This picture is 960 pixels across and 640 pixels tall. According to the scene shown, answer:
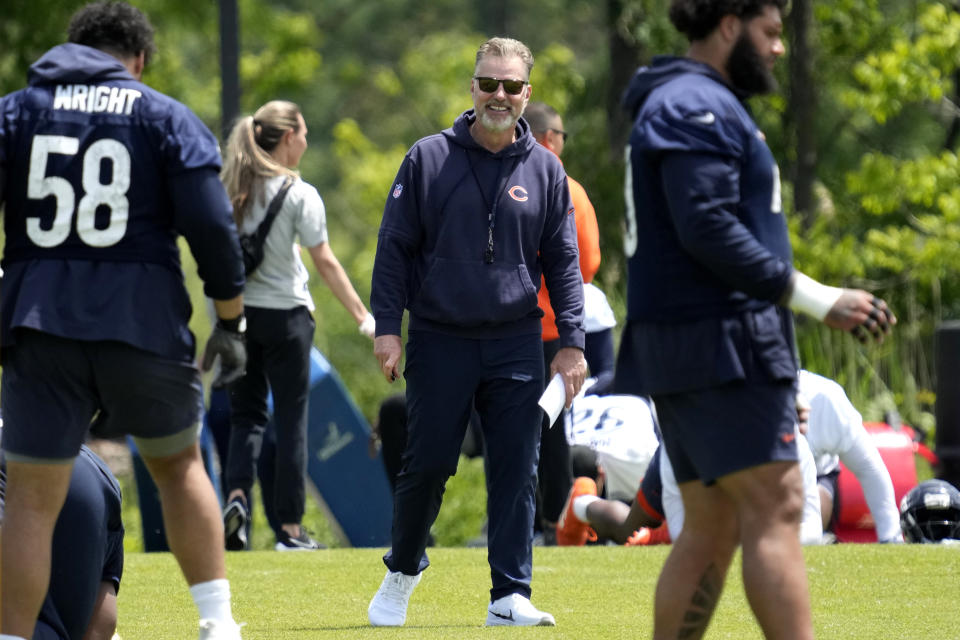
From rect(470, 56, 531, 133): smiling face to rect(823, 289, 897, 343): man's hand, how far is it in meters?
2.26

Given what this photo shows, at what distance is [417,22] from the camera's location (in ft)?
142

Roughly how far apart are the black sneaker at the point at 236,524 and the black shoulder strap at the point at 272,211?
1.46 metres

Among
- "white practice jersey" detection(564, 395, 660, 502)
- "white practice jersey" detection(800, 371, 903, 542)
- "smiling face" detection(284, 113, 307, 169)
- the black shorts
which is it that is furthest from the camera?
"white practice jersey" detection(564, 395, 660, 502)

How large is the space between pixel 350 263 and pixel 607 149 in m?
16.7

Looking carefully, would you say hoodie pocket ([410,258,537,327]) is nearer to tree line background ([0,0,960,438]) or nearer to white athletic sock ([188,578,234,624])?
white athletic sock ([188,578,234,624])

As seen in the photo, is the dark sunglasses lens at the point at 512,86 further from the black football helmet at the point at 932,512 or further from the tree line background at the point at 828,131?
the tree line background at the point at 828,131

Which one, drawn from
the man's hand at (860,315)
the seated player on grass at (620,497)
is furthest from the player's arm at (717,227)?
the seated player on grass at (620,497)

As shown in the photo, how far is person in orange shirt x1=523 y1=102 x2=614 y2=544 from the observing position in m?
7.94

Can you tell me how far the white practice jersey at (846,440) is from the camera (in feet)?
27.3

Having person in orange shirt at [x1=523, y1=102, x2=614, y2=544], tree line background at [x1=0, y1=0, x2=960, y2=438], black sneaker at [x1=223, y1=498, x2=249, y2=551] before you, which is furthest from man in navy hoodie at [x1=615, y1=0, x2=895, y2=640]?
tree line background at [x1=0, y1=0, x2=960, y2=438]

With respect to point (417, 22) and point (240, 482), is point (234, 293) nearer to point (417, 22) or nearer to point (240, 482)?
point (240, 482)

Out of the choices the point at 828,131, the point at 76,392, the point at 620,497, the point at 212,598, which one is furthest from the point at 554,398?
the point at 828,131

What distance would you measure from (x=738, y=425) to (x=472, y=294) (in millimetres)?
1968

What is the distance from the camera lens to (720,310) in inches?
163
